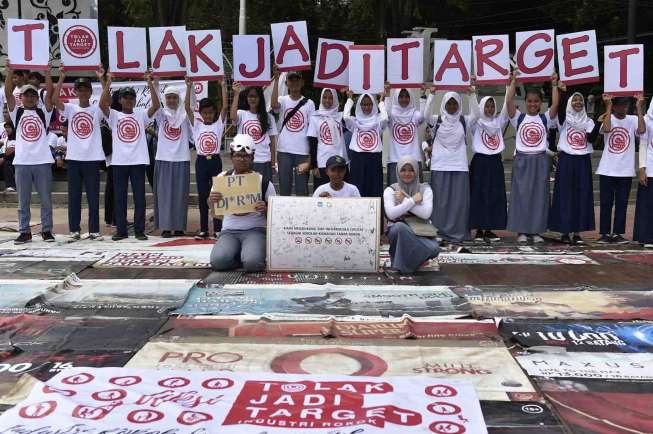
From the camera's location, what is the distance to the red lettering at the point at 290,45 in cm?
855

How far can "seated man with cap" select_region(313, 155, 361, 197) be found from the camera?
6.58 meters

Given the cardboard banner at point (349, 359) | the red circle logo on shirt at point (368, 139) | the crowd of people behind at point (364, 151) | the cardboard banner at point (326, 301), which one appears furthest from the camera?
the red circle logo on shirt at point (368, 139)

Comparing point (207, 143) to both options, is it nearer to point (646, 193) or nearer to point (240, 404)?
point (646, 193)

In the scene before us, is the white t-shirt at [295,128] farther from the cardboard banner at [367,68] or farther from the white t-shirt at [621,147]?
the white t-shirt at [621,147]

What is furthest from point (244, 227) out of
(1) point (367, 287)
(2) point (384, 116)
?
(2) point (384, 116)

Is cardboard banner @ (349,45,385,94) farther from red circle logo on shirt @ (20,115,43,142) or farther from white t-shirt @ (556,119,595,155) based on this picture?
red circle logo on shirt @ (20,115,43,142)

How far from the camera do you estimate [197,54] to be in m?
8.47

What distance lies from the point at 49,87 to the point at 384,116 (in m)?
3.78

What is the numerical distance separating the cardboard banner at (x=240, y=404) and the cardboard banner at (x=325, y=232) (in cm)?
278

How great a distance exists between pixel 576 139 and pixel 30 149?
20.3ft

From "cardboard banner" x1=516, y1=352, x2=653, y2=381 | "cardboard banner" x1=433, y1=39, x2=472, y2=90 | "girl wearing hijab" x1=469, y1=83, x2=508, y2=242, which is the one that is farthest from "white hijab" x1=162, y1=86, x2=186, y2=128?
"cardboard banner" x1=516, y1=352, x2=653, y2=381

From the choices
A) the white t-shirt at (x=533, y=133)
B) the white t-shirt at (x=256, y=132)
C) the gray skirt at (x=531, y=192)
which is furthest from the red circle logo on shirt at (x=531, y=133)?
the white t-shirt at (x=256, y=132)

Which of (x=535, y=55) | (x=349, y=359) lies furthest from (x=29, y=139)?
(x=535, y=55)

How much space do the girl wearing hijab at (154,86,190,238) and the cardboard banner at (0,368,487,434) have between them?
17.6ft
